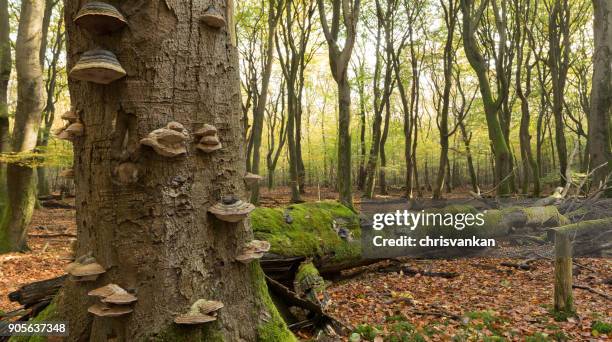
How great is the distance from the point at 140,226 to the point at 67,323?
1.03 metres

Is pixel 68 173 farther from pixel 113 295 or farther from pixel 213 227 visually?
pixel 213 227

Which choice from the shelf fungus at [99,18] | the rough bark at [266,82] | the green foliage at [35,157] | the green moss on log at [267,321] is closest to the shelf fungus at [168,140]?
the shelf fungus at [99,18]

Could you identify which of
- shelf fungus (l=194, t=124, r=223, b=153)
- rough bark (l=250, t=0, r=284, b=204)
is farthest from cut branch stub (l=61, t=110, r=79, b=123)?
rough bark (l=250, t=0, r=284, b=204)

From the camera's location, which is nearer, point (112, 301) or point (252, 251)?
point (112, 301)

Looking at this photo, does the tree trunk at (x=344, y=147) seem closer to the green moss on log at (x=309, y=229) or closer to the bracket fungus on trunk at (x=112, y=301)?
the green moss on log at (x=309, y=229)

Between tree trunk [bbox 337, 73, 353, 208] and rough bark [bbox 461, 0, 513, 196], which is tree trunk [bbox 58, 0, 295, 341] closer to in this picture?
tree trunk [bbox 337, 73, 353, 208]

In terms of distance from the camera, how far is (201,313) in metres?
2.11

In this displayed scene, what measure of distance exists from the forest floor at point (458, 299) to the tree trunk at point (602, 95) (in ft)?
12.7

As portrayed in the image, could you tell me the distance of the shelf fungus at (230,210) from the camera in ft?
7.14

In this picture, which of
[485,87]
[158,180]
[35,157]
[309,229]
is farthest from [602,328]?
[485,87]

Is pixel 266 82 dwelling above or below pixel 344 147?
above

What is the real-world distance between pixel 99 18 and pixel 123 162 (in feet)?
2.57

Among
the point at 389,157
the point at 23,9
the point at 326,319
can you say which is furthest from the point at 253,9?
the point at 389,157

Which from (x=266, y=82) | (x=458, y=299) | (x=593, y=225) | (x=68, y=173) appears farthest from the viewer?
(x=266, y=82)
